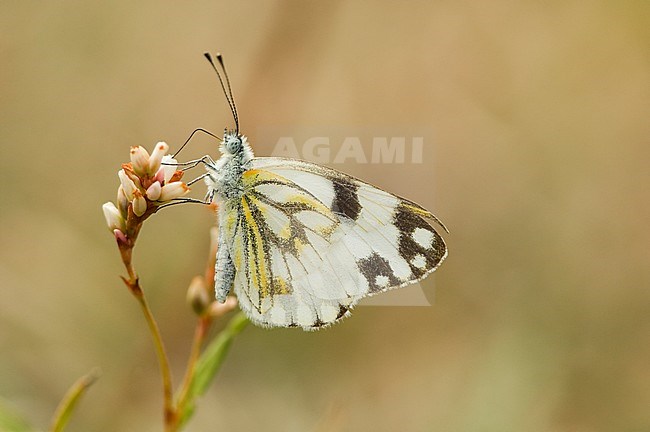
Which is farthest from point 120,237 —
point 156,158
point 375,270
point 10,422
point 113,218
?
point 375,270

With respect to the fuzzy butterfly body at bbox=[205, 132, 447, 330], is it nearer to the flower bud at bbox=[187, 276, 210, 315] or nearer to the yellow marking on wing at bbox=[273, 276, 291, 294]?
the yellow marking on wing at bbox=[273, 276, 291, 294]

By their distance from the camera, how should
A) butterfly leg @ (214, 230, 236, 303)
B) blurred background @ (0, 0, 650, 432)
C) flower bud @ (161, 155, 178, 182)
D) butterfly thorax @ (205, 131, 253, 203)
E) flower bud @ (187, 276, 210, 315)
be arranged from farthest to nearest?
blurred background @ (0, 0, 650, 432) → butterfly thorax @ (205, 131, 253, 203) → flower bud @ (187, 276, 210, 315) → butterfly leg @ (214, 230, 236, 303) → flower bud @ (161, 155, 178, 182)

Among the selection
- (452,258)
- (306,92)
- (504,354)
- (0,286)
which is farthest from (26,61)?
(504,354)

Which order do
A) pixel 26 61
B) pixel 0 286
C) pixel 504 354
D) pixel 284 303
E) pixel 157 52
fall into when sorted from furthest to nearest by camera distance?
pixel 157 52 < pixel 26 61 < pixel 0 286 < pixel 504 354 < pixel 284 303

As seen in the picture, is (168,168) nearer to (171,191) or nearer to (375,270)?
(171,191)

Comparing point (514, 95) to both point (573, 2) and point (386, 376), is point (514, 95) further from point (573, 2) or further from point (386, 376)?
point (386, 376)

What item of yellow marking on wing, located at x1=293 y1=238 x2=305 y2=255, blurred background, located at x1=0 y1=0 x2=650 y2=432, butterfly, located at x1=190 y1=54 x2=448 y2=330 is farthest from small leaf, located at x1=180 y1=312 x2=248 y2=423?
blurred background, located at x1=0 y1=0 x2=650 y2=432

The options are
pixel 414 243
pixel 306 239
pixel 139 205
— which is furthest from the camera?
pixel 306 239
